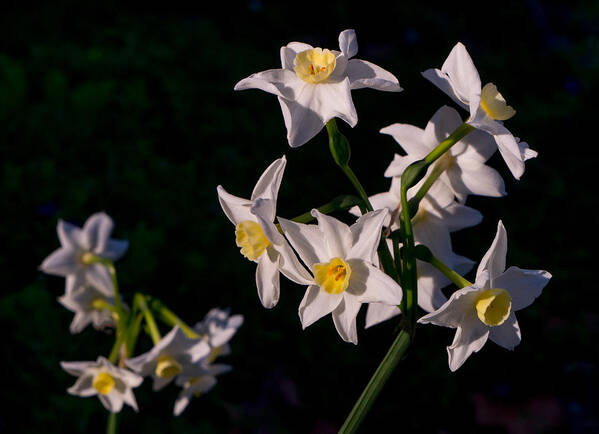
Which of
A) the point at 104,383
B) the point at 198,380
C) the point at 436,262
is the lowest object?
the point at 198,380

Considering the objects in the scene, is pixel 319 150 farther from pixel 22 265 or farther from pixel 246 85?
pixel 246 85

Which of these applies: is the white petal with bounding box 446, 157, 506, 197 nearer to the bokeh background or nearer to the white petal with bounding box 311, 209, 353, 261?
the white petal with bounding box 311, 209, 353, 261

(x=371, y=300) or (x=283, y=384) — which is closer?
(x=371, y=300)

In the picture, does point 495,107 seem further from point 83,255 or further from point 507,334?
point 83,255

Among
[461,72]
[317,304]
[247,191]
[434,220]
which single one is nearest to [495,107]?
[461,72]

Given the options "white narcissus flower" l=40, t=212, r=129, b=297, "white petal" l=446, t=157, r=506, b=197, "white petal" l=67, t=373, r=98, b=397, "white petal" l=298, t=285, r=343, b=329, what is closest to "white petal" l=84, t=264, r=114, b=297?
"white narcissus flower" l=40, t=212, r=129, b=297

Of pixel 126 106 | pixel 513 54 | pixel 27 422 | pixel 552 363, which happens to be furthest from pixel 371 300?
pixel 513 54

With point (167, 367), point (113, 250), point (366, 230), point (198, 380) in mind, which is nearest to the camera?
point (366, 230)
